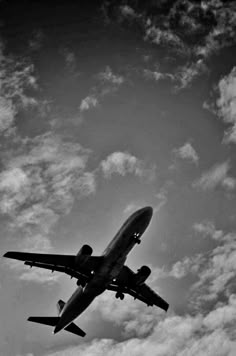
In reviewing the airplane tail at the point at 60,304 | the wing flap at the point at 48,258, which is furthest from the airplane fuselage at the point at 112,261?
the airplane tail at the point at 60,304

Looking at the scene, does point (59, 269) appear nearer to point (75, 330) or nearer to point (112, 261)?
point (112, 261)

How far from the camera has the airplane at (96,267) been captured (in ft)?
119

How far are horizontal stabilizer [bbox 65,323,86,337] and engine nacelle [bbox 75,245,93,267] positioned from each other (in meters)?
14.6

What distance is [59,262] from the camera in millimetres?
39750

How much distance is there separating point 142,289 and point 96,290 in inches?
375

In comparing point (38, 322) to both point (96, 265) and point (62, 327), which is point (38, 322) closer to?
Result: point (62, 327)

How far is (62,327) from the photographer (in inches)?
1678

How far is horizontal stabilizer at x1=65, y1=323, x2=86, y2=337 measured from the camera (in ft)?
154

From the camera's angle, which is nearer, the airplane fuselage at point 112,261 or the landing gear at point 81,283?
the airplane fuselage at point 112,261

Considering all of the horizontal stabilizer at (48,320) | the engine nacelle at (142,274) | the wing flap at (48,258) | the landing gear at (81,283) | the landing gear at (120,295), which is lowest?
the horizontal stabilizer at (48,320)

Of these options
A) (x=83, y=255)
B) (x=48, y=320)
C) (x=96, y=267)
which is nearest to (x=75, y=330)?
(x=48, y=320)

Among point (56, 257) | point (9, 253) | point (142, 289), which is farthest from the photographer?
point (142, 289)

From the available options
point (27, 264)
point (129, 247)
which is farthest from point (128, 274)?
point (27, 264)

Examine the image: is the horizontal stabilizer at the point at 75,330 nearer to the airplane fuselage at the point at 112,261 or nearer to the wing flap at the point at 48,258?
the airplane fuselage at the point at 112,261
